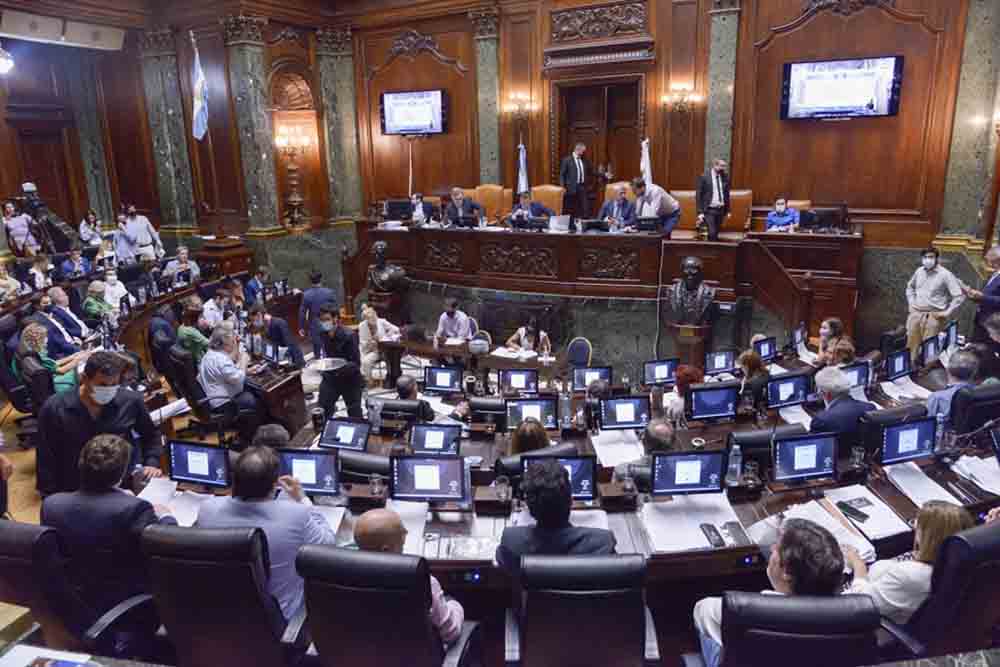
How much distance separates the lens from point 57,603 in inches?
103

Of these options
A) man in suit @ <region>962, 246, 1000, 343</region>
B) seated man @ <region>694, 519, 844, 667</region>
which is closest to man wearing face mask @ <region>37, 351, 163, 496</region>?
seated man @ <region>694, 519, 844, 667</region>

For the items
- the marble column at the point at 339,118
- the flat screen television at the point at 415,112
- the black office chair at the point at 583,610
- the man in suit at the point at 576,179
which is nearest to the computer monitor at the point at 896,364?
the black office chair at the point at 583,610

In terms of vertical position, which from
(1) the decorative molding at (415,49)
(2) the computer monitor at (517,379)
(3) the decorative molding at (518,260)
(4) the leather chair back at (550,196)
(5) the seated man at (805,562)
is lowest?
(2) the computer monitor at (517,379)

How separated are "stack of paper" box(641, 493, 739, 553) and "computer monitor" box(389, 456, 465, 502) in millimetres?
1071

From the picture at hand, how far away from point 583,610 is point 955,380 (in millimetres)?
3986

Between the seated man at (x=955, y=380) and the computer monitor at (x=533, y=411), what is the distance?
261cm

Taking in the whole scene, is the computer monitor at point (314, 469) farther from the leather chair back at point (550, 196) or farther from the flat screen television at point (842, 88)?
the flat screen television at point (842, 88)

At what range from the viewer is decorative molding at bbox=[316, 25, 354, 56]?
42.4 ft

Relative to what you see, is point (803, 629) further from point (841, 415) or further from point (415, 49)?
point (415, 49)

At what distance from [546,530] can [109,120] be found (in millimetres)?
13421

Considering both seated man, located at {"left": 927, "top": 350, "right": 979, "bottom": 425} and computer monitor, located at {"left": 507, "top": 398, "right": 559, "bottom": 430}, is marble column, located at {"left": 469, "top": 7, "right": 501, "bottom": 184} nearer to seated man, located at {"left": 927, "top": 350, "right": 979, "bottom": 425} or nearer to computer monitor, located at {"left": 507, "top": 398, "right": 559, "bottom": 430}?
computer monitor, located at {"left": 507, "top": 398, "right": 559, "bottom": 430}

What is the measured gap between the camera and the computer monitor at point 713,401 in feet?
17.2

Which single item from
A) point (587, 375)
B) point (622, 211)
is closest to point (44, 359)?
point (587, 375)

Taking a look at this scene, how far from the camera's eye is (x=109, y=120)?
13.0m
